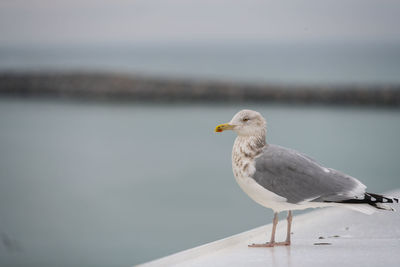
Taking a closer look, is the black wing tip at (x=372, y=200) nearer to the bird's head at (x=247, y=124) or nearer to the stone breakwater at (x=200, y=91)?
the bird's head at (x=247, y=124)

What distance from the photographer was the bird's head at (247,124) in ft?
4.75

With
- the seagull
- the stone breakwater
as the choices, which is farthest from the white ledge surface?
the stone breakwater

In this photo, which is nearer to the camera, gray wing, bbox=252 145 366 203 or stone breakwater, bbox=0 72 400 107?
gray wing, bbox=252 145 366 203

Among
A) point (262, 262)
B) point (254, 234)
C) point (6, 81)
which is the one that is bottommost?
point (262, 262)

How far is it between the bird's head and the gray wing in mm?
72

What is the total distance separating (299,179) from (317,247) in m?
0.18

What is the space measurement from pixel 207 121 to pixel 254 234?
2694mm

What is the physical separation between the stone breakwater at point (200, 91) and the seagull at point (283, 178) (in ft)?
9.79

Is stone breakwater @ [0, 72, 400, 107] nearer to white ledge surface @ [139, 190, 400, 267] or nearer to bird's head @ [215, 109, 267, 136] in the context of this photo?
white ledge surface @ [139, 190, 400, 267]

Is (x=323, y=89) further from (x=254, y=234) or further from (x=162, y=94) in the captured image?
(x=254, y=234)

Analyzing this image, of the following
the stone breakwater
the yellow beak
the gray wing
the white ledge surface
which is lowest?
the white ledge surface

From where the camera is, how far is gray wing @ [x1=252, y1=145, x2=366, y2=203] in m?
1.36

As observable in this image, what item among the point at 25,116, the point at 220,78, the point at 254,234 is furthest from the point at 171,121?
the point at 254,234

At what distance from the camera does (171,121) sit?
440 centimetres
